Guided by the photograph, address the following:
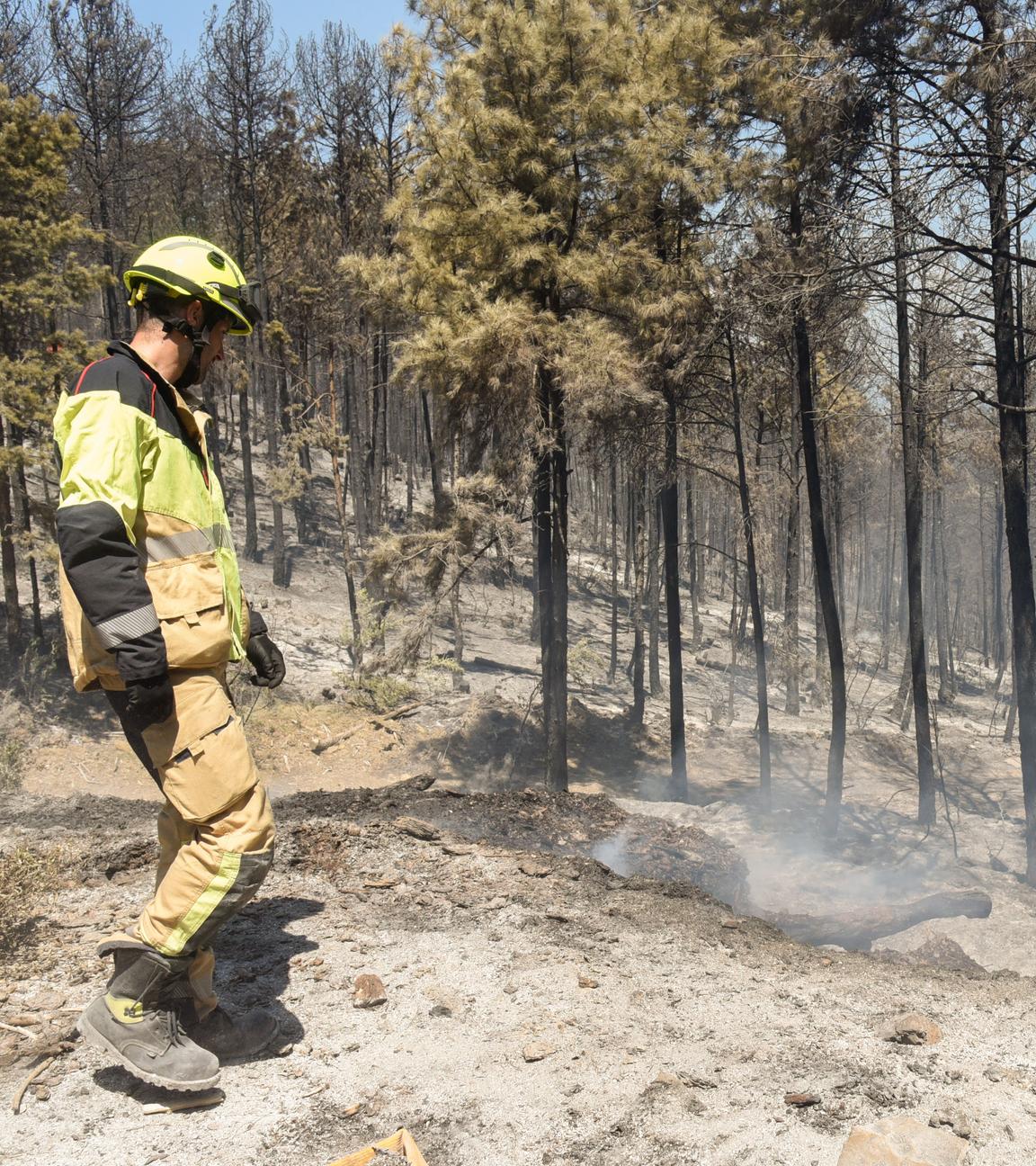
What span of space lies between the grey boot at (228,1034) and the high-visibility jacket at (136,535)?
4.05 ft

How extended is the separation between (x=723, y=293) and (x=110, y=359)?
41.4 ft

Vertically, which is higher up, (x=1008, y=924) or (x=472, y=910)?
(x=472, y=910)

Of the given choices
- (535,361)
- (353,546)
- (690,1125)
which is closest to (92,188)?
(353,546)

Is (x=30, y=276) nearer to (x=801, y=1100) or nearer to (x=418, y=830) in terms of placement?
(x=418, y=830)

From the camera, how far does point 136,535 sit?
303 cm

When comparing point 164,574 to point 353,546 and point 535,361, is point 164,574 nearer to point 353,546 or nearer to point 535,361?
point 535,361

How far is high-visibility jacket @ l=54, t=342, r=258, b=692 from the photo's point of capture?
110 inches

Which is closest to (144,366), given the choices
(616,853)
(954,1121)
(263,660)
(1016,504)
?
(263,660)

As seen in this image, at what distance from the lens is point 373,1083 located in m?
3.29

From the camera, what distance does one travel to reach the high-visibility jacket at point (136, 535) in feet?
9.16

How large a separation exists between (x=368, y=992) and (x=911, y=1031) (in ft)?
6.86

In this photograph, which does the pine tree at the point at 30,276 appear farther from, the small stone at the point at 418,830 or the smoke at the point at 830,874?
the smoke at the point at 830,874

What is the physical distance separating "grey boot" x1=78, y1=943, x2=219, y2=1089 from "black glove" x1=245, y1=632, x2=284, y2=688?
3.43 feet

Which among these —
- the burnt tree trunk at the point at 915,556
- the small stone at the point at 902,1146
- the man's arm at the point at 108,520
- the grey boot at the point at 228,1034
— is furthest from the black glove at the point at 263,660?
the burnt tree trunk at the point at 915,556
